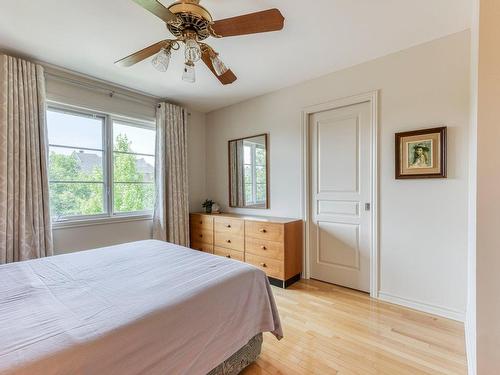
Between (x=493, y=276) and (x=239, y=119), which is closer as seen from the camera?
(x=493, y=276)

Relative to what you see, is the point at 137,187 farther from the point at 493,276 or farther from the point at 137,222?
the point at 493,276

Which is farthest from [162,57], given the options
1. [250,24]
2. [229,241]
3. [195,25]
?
[229,241]

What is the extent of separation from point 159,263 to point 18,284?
0.79 m

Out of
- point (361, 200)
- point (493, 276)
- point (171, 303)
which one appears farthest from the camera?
point (361, 200)

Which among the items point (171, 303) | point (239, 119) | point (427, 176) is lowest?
point (171, 303)

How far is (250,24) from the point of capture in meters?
1.47

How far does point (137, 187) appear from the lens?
3.50 meters

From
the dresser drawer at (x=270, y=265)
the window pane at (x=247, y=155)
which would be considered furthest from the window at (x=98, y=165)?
the dresser drawer at (x=270, y=265)

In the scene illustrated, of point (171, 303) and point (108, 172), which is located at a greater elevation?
point (108, 172)

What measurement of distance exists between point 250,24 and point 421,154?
190 centimetres

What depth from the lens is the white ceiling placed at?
1.78m

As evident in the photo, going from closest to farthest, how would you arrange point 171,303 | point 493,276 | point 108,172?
point 493,276 → point 171,303 → point 108,172

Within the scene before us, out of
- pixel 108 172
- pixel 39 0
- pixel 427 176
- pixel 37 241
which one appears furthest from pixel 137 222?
pixel 427 176

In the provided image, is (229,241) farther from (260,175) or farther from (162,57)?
(162,57)
